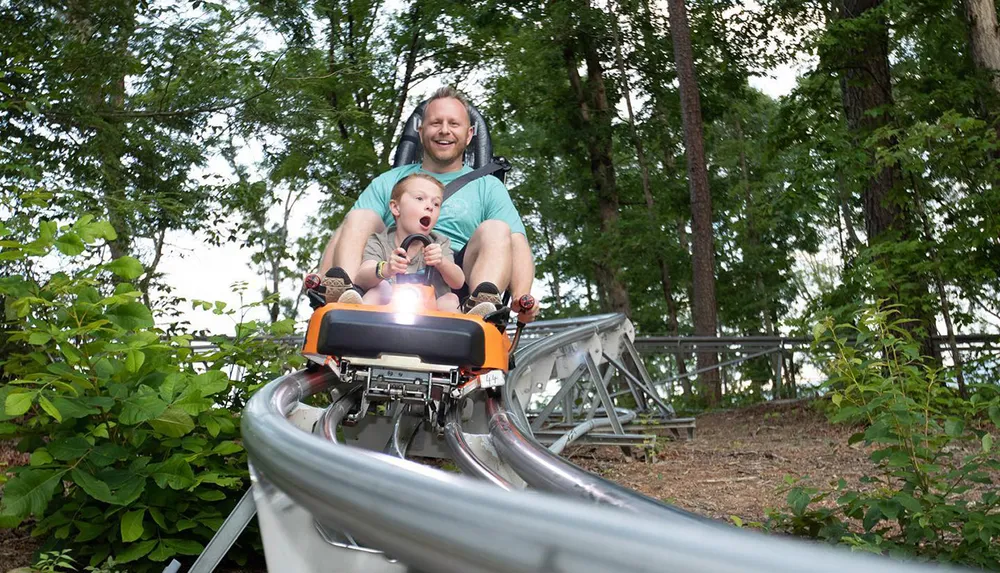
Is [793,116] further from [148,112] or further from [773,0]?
[773,0]

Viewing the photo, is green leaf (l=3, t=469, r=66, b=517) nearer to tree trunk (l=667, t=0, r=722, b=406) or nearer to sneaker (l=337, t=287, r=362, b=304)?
sneaker (l=337, t=287, r=362, b=304)

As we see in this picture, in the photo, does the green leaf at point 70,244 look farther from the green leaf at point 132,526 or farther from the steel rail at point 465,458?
the steel rail at point 465,458

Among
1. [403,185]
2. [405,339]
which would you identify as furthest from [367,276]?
[405,339]

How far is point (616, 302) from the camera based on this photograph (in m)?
23.9

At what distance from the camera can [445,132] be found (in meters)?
5.62

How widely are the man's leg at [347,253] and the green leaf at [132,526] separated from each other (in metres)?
1.24

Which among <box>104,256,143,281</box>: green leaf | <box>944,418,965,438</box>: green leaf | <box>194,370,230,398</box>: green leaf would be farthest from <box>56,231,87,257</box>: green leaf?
<box>944,418,965,438</box>: green leaf

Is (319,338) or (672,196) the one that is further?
(672,196)

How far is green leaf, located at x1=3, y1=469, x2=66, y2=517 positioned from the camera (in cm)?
387

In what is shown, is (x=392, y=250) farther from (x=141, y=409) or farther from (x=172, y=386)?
(x=141, y=409)

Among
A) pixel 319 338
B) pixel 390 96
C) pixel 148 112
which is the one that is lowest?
pixel 319 338

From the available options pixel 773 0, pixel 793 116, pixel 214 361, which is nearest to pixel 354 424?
pixel 214 361

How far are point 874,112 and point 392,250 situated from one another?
7.02 metres

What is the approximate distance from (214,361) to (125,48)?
Result: 791 centimetres
